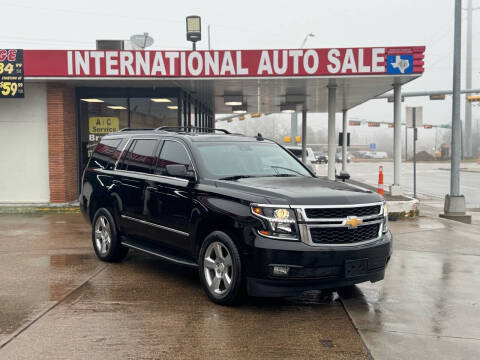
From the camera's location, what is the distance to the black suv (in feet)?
16.2

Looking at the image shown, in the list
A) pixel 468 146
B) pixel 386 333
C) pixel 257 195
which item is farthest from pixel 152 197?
pixel 468 146

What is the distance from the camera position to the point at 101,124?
47.5ft

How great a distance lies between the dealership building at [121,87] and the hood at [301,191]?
734cm

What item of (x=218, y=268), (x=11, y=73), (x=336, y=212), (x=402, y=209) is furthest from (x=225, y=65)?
(x=336, y=212)

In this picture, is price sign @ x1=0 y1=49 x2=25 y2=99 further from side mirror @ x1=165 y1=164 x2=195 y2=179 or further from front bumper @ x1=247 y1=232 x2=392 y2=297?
front bumper @ x1=247 y1=232 x2=392 y2=297

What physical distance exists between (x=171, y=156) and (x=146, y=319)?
2221 millimetres

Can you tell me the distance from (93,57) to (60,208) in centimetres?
390

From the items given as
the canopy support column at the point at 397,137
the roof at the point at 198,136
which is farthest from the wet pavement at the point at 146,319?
the canopy support column at the point at 397,137

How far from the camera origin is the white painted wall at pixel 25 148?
13.4 m

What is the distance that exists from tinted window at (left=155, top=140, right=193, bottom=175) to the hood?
0.81 metres

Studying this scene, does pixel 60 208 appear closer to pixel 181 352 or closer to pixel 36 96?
pixel 36 96

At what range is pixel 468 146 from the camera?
228 feet

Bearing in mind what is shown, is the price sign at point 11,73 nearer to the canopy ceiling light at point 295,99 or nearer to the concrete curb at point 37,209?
the concrete curb at point 37,209

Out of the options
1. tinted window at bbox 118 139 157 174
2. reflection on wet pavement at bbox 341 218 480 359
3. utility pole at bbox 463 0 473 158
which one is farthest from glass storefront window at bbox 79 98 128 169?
utility pole at bbox 463 0 473 158
